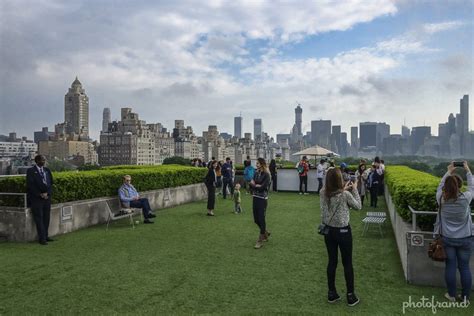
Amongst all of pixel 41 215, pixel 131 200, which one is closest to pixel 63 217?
pixel 41 215

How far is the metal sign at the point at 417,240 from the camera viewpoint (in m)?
6.19

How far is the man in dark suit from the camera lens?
9.20 m

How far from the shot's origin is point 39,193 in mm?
9242

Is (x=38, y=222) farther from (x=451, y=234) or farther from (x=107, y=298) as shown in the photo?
(x=451, y=234)

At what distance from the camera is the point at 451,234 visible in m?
5.52

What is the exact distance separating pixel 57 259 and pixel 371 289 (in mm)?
5706

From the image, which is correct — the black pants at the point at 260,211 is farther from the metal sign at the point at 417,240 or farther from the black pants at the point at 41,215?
the black pants at the point at 41,215

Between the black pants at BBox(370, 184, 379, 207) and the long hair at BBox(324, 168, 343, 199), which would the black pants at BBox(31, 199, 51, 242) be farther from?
the black pants at BBox(370, 184, 379, 207)

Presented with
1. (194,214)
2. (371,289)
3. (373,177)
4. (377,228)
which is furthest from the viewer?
(373,177)

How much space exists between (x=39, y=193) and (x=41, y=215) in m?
0.51

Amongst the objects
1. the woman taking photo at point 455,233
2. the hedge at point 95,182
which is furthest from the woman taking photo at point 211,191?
the woman taking photo at point 455,233

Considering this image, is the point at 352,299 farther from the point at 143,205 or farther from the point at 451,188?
the point at 143,205

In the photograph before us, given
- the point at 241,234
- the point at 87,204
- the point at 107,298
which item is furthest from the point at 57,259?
the point at 241,234

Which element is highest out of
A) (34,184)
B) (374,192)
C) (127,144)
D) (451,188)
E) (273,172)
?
(127,144)
